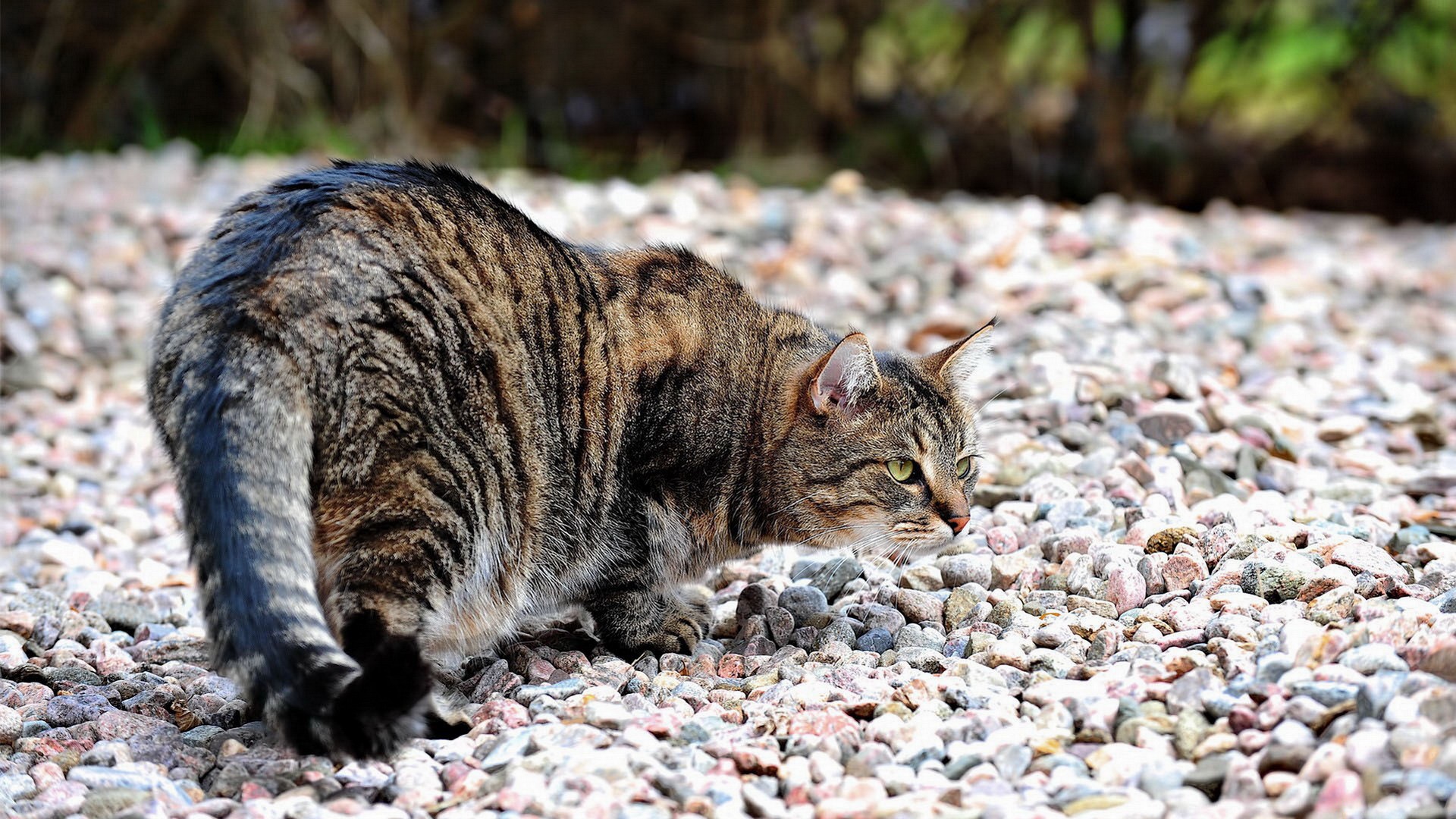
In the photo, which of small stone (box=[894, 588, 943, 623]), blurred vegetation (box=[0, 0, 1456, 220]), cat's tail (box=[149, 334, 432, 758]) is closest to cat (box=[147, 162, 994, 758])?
cat's tail (box=[149, 334, 432, 758])

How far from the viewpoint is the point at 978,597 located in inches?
114

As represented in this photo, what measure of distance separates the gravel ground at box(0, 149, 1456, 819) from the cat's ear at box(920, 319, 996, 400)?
1.20 ft

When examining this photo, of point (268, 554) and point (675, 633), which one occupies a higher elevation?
point (268, 554)

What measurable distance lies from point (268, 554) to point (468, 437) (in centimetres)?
45

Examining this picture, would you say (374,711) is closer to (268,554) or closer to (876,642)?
(268,554)

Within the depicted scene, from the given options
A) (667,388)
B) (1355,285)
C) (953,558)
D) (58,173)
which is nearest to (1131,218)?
(1355,285)

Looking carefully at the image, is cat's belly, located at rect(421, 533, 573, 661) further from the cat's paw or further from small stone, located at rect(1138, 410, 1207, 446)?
small stone, located at rect(1138, 410, 1207, 446)

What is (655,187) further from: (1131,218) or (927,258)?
(1131,218)

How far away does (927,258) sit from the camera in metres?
5.28

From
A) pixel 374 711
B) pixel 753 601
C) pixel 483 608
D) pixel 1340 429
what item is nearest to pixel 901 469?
pixel 753 601

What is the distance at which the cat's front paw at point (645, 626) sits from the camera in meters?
2.84

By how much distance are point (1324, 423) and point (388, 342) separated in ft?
9.53

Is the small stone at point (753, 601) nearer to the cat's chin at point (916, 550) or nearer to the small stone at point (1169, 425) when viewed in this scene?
the cat's chin at point (916, 550)

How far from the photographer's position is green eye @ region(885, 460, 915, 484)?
115 inches
